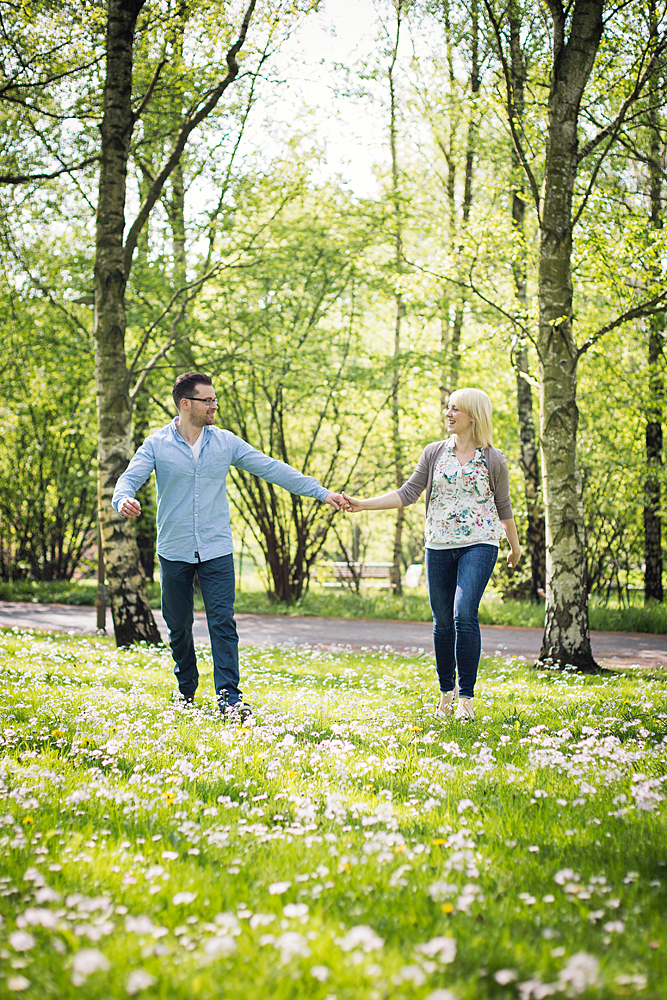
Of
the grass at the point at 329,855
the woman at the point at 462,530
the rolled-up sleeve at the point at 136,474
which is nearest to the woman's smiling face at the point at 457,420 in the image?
the woman at the point at 462,530

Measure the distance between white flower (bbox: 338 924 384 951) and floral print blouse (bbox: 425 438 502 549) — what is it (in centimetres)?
338

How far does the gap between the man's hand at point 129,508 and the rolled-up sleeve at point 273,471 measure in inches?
38.4

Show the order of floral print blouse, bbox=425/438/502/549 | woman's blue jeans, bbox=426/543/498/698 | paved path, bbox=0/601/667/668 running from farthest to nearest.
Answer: paved path, bbox=0/601/667/668
floral print blouse, bbox=425/438/502/549
woman's blue jeans, bbox=426/543/498/698

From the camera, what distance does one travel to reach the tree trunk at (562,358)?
7906 mm

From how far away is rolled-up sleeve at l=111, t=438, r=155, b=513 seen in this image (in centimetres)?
513

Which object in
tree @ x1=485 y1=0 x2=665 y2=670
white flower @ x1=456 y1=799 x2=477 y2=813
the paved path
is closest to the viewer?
white flower @ x1=456 y1=799 x2=477 y2=813

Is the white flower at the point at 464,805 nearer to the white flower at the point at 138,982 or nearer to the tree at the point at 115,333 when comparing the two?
the white flower at the point at 138,982

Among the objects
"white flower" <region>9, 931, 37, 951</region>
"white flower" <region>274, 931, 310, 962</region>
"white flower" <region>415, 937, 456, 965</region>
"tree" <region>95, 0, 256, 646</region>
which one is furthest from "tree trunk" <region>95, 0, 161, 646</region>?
"white flower" <region>415, 937, 456, 965</region>

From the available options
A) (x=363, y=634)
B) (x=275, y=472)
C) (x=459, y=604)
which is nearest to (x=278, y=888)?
(x=459, y=604)

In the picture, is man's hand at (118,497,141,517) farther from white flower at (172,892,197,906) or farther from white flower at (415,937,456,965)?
white flower at (415,937,456,965)

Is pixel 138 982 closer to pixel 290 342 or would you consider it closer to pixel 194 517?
pixel 194 517

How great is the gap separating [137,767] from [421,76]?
62.0ft

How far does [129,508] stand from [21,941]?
3.19 metres

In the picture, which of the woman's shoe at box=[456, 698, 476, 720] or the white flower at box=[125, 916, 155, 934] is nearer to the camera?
the white flower at box=[125, 916, 155, 934]
